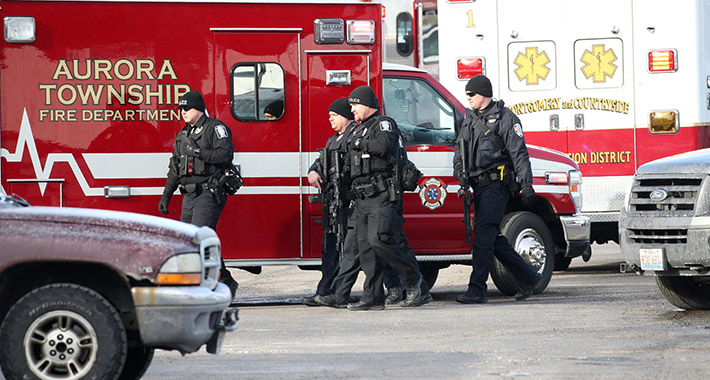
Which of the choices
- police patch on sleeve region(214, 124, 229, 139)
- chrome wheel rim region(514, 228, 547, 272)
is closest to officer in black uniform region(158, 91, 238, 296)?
police patch on sleeve region(214, 124, 229, 139)

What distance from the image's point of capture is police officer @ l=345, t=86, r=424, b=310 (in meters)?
10.3

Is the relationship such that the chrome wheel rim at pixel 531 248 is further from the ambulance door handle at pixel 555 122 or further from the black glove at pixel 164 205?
the black glove at pixel 164 205

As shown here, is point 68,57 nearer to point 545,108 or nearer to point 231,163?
point 231,163

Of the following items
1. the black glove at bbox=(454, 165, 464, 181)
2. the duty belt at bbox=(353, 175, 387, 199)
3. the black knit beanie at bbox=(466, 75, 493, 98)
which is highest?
the black knit beanie at bbox=(466, 75, 493, 98)

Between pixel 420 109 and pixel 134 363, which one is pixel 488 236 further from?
pixel 134 363

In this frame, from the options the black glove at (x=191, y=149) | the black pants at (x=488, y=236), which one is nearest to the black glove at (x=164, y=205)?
the black glove at (x=191, y=149)

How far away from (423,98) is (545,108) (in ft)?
7.44

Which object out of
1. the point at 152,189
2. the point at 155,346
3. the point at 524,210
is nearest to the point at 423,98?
the point at 524,210

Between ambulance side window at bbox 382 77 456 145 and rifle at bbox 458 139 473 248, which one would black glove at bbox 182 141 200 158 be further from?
rifle at bbox 458 139 473 248

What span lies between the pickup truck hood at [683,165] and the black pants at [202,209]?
3422 mm

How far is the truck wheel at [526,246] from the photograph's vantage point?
452 inches

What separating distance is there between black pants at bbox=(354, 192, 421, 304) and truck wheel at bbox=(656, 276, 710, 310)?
204 cm

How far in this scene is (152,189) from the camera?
10.6 m

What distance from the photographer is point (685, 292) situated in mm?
9883
